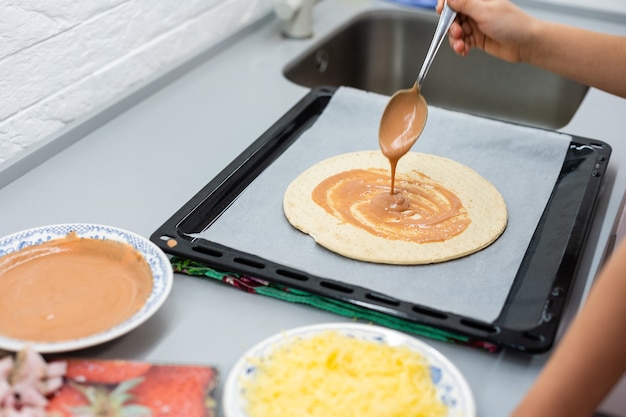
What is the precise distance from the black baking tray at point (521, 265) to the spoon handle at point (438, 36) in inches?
10.2

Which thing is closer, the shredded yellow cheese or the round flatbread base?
the shredded yellow cheese

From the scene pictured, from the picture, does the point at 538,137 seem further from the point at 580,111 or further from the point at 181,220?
the point at 181,220

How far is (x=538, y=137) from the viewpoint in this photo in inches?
47.5

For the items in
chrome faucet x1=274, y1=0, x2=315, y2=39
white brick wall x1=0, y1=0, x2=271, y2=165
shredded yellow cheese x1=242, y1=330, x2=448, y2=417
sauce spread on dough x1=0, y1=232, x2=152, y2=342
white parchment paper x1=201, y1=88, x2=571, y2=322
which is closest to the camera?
shredded yellow cheese x1=242, y1=330, x2=448, y2=417

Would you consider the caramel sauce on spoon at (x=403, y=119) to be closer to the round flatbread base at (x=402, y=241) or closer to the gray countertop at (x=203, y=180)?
the round flatbread base at (x=402, y=241)

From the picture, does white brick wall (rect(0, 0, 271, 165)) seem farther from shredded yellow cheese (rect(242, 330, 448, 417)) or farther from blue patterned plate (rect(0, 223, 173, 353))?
shredded yellow cheese (rect(242, 330, 448, 417))

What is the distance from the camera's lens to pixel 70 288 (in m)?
0.85

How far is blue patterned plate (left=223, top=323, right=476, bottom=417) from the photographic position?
68 cm

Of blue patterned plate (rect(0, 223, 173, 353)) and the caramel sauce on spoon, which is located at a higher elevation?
the caramel sauce on spoon

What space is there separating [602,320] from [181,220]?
0.58 metres

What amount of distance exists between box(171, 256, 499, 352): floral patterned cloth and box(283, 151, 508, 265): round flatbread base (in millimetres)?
105

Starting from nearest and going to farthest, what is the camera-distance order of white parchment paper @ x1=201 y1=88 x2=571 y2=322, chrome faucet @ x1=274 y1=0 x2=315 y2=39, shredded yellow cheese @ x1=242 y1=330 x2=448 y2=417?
shredded yellow cheese @ x1=242 y1=330 x2=448 y2=417 < white parchment paper @ x1=201 y1=88 x2=571 y2=322 < chrome faucet @ x1=274 y1=0 x2=315 y2=39

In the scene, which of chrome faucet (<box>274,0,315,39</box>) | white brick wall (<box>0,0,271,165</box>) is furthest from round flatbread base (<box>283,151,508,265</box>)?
chrome faucet (<box>274,0,315,39</box>)

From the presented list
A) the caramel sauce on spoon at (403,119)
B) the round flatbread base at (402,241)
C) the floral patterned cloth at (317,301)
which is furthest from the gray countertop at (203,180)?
the caramel sauce on spoon at (403,119)
